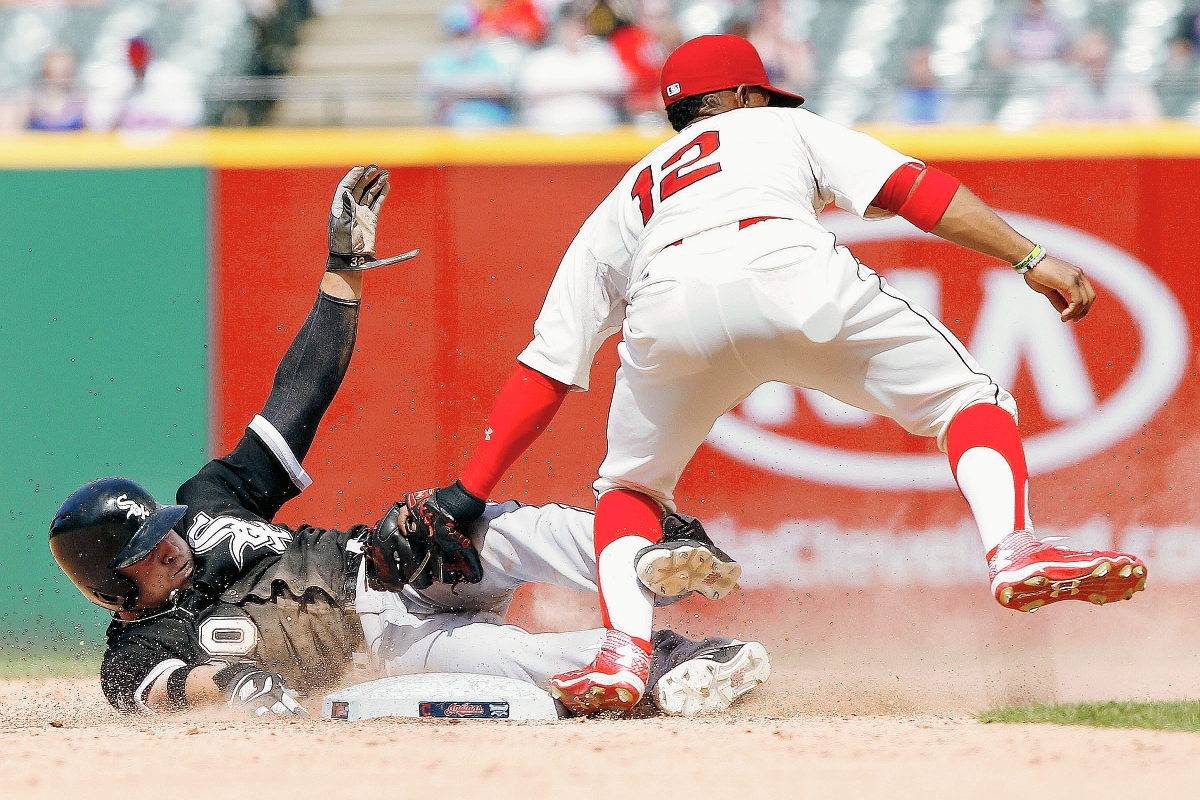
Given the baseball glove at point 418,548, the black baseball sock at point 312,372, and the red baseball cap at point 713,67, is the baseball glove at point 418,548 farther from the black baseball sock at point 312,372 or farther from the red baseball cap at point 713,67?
the red baseball cap at point 713,67

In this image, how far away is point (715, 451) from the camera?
19.0 feet

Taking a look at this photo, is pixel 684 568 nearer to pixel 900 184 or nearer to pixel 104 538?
pixel 900 184

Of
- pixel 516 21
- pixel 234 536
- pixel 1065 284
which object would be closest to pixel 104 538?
pixel 234 536

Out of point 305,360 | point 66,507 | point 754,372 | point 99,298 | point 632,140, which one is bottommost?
point 66,507

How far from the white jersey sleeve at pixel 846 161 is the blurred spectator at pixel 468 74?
272 cm

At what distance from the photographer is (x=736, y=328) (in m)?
3.36

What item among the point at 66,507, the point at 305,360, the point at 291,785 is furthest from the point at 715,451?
the point at 291,785

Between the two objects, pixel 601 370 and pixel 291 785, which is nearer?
pixel 291 785

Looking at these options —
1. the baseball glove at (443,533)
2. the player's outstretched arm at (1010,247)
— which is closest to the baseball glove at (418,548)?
the baseball glove at (443,533)

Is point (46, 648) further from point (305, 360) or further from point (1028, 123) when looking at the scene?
point (1028, 123)

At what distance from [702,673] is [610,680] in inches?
18.1

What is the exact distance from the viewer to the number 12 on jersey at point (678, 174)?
3.58 meters

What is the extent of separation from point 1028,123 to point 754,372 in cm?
302

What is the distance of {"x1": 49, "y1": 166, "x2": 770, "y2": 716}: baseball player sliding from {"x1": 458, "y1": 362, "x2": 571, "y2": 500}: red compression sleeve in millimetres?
284
